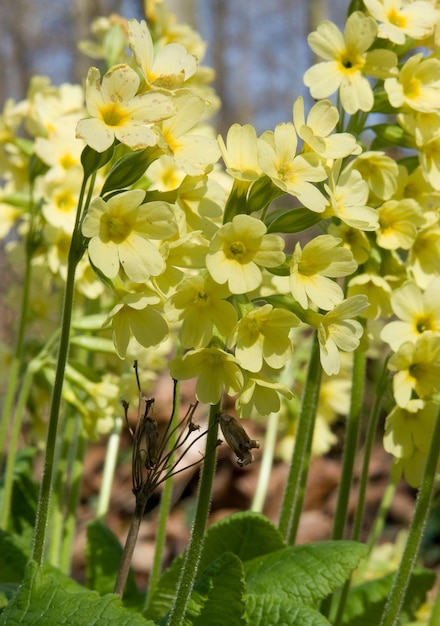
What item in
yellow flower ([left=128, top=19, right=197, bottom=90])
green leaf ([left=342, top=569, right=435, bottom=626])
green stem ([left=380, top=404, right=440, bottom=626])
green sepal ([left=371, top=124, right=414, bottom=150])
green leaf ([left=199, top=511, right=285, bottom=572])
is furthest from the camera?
green leaf ([left=342, top=569, right=435, bottom=626])

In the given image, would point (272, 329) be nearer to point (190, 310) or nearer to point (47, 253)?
point (190, 310)

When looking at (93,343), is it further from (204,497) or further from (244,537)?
(204,497)

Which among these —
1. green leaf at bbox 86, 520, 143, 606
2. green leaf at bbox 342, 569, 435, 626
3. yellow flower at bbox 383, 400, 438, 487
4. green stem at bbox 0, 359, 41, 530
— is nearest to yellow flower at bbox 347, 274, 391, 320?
yellow flower at bbox 383, 400, 438, 487

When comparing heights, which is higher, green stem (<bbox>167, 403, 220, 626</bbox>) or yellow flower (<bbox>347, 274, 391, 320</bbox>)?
yellow flower (<bbox>347, 274, 391, 320</bbox>)

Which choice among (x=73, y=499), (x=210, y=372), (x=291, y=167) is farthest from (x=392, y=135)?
(x=73, y=499)

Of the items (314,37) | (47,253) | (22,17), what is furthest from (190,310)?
(22,17)

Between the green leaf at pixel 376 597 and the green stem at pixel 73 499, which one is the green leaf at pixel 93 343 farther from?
the green leaf at pixel 376 597

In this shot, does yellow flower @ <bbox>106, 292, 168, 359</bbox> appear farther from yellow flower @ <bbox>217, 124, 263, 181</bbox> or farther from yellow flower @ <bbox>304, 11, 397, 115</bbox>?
yellow flower @ <bbox>304, 11, 397, 115</bbox>

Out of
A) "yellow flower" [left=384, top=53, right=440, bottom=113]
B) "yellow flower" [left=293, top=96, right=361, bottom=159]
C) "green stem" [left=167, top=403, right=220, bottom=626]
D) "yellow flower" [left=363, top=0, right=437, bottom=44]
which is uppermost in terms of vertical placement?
"yellow flower" [left=363, top=0, right=437, bottom=44]

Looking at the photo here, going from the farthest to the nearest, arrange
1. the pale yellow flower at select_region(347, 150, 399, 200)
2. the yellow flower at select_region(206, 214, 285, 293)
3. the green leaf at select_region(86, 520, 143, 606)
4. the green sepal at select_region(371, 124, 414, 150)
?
the green leaf at select_region(86, 520, 143, 606) → the green sepal at select_region(371, 124, 414, 150) → the pale yellow flower at select_region(347, 150, 399, 200) → the yellow flower at select_region(206, 214, 285, 293)
